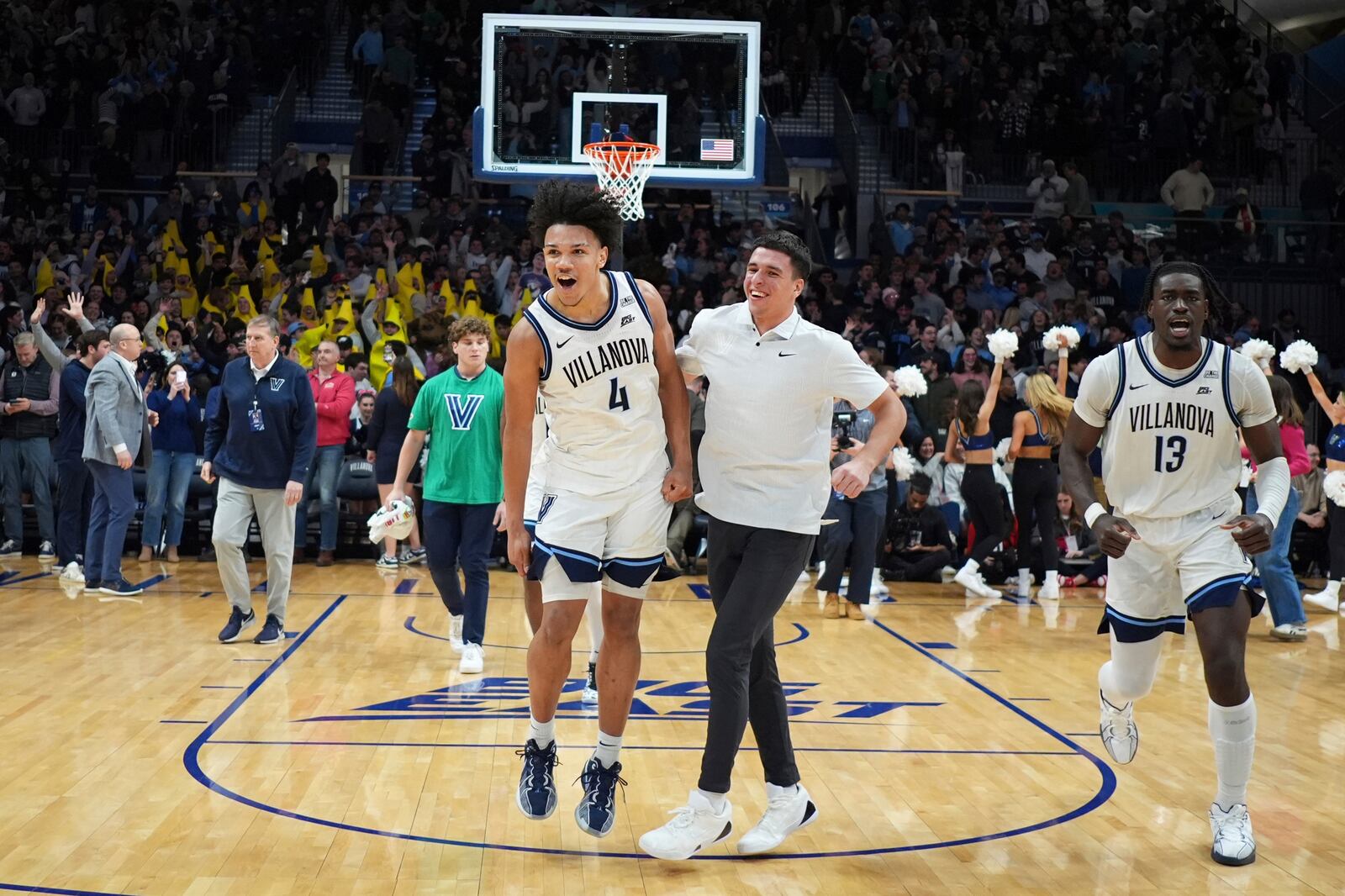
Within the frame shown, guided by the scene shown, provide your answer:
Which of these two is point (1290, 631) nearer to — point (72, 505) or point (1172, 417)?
point (1172, 417)

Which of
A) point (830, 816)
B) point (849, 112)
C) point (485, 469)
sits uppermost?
point (849, 112)

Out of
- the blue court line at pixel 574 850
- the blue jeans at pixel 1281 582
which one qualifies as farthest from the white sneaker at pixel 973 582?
the blue court line at pixel 574 850

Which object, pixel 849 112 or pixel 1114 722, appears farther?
pixel 849 112

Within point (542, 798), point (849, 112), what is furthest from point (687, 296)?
point (542, 798)

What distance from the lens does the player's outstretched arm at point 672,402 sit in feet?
15.9

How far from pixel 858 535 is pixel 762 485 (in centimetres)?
618

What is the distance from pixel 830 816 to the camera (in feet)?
17.2

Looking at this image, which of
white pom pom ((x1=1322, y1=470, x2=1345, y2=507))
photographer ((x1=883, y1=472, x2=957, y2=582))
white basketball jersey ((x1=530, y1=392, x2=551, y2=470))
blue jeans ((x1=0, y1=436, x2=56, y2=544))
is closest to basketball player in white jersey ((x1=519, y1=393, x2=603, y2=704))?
white basketball jersey ((x1=530, y1=392, x2=551, y2=470))

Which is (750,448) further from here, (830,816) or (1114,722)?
(1114,722)

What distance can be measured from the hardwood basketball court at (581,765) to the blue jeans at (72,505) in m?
2.13

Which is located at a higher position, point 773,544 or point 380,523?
point 773,544

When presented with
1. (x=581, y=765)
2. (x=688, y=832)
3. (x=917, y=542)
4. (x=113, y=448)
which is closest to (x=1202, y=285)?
(x=688, y=832)

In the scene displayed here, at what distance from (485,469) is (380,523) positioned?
0.89m

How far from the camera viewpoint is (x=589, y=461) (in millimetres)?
4789
